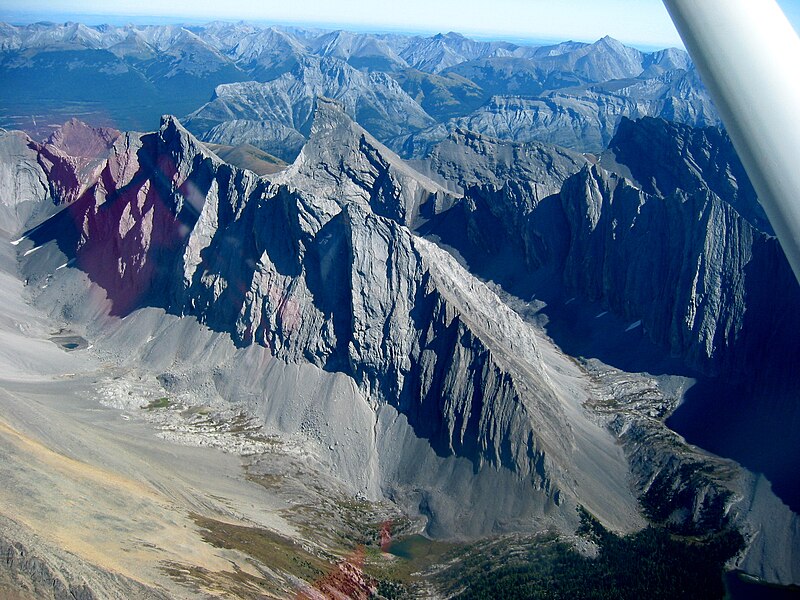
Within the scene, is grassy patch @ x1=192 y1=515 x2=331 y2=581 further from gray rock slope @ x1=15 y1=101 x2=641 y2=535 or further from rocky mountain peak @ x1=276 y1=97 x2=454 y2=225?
rocky mountain peak @ x1=276 y1=97 x2=454 y2=225

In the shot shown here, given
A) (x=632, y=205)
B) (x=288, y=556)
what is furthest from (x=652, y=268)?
(x=288, y=556)

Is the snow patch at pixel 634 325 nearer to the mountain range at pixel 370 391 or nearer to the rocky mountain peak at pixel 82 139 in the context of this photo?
the mountain range at pixel 370 391

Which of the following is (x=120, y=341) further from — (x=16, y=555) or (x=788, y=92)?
(x=788, y=92)

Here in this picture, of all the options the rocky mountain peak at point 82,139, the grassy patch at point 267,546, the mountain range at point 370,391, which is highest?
the rocky mountain peak at point 82,139

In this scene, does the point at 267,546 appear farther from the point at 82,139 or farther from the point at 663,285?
the point at 82,139

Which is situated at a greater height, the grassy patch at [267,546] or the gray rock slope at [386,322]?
the gray rock slope at [386,322]

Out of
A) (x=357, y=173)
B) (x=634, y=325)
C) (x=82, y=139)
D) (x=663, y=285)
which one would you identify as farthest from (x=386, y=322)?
(x=82, y=139)

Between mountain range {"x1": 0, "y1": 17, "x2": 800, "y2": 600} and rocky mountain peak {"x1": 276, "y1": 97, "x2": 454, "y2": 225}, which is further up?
rocky mountain peak {"x1": 276, "y1": 97, "x2": 454, "y2": 225}

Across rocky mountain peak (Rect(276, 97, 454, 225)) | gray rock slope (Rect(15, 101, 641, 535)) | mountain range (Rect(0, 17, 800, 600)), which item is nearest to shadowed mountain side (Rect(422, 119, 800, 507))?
mountain range (Rect(0, 17, 800, 600))

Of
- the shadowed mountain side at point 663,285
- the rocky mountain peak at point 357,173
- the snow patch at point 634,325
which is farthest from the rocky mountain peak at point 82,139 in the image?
the snow patch at point 634,325
